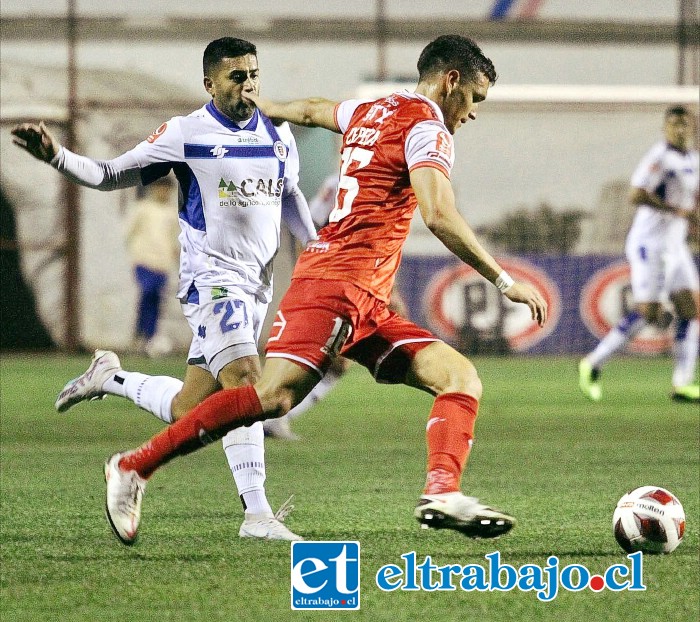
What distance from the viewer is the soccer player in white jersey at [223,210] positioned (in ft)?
19.7

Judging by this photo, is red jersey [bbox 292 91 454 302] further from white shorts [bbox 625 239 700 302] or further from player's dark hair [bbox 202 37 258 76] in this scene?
white shorts [bbox 625 239 700 302]

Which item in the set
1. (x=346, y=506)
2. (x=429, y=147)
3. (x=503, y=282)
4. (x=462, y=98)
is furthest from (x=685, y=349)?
(x=429, y=147)

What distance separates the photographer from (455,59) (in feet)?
18.1

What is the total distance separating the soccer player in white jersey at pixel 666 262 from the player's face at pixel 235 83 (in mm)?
6879

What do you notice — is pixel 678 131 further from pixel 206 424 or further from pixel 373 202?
pixel 206 424

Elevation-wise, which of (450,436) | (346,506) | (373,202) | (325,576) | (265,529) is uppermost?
(373,202)

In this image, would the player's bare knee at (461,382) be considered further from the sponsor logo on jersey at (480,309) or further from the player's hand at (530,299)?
the sponsor logo on jersey at (480,309)

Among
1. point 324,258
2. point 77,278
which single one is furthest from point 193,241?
point 77,278

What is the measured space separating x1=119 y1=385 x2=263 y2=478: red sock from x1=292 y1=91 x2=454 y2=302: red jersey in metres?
0.55

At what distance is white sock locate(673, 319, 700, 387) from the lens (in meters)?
12.5

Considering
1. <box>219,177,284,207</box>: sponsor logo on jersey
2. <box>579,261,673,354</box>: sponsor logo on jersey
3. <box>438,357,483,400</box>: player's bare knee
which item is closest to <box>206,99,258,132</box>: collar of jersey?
<box>219,177,284,207</box>: sponsor logo on jersey

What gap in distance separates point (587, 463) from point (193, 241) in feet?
10.7

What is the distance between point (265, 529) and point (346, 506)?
3.31ft

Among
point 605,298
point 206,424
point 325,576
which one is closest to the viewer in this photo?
point 325,576
